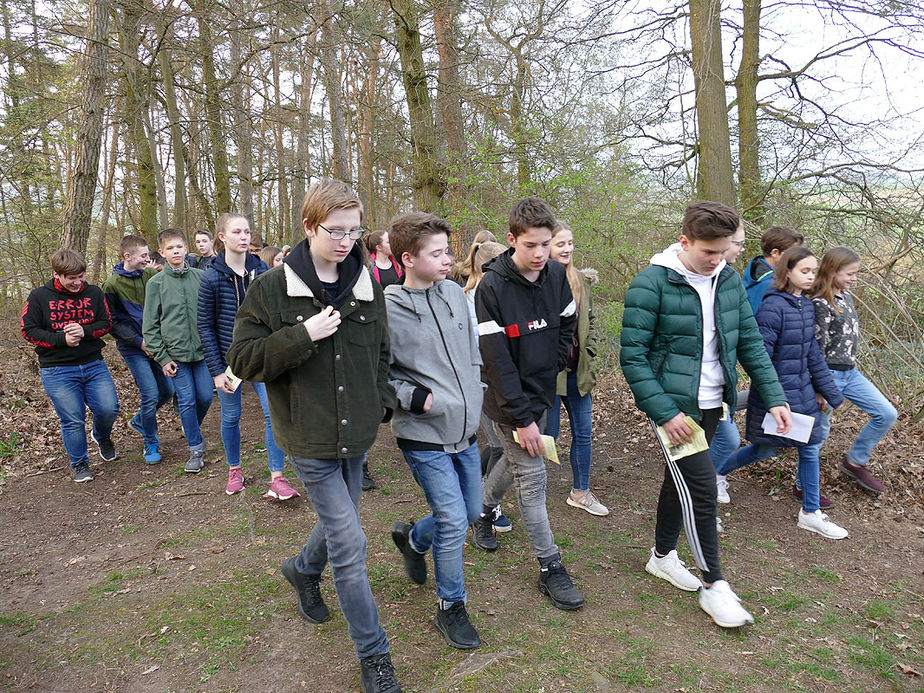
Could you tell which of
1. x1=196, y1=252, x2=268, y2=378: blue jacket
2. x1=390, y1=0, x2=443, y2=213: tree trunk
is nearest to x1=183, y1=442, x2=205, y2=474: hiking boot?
x1=196, y1=252, x2=268, y2=378: blue jacket

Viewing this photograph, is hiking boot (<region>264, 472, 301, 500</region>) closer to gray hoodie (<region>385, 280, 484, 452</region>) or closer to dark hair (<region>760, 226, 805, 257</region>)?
gray hoodie (<region>385, 280, 484, 452</region>)

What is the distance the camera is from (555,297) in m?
3.47

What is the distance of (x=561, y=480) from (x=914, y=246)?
5.64 meters

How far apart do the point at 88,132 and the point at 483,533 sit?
8064 millimetres

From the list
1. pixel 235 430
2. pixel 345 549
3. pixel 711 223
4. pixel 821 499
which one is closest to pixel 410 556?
pixel 345 549

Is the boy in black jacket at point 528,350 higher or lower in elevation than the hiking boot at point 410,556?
higher

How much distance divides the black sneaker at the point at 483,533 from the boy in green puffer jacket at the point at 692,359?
137 centimetres

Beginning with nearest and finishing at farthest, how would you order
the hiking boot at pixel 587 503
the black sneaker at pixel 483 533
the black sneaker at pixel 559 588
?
1. the black sneaker at pixel 559 588
2. the black sneaker at pixel 483 533
3. the hiking boot at pixel 587 503

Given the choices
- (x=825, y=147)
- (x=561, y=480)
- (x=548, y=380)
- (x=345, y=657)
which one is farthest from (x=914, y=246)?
(x=345, y=657)

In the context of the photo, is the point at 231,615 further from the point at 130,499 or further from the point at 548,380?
the point at 130,499

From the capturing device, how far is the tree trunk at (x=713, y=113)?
9.11 meters

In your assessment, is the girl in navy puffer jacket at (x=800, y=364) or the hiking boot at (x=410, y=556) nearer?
the hiking boot at (x=410, y=556)

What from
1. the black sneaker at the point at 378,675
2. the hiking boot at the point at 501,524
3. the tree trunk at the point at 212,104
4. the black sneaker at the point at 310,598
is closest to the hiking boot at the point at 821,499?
the hiking boot at the point at 501,524

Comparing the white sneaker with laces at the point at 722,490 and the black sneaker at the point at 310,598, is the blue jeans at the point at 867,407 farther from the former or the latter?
the black sneaker at the point at 310,598
